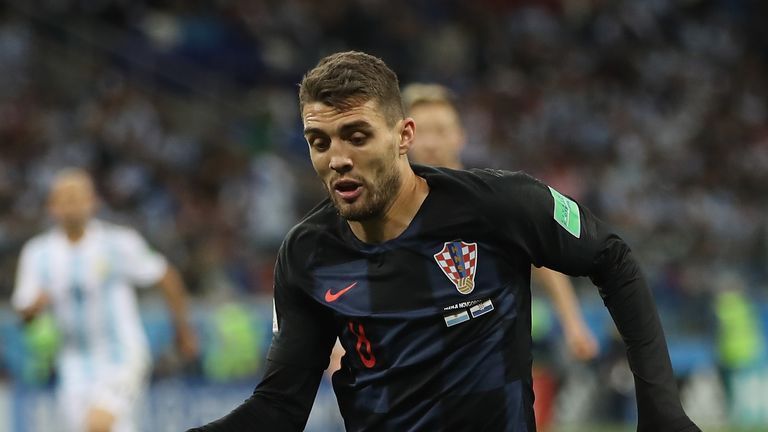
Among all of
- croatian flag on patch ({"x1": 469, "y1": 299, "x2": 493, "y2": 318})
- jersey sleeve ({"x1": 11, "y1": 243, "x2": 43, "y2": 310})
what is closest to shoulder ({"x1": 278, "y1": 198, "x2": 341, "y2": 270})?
croatian flag on patch ({"x1": 469, "y1": 299, "x2": 493, "y2": 318})

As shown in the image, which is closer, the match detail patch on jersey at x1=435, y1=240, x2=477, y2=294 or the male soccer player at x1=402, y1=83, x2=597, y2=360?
the match detail patch on jersey at x1=435, y1=240, x2=477, y2=294

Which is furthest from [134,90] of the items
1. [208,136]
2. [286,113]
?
[286,113]

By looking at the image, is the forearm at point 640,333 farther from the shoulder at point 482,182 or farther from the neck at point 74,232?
the neck at point 74,232

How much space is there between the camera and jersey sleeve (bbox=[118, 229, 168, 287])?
28.2ft

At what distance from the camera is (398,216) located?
12.5 ft

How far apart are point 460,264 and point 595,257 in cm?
38

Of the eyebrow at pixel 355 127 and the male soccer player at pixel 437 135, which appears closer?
the eyebrow at pixel 355 127

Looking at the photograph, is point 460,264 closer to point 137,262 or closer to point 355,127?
point 355,127

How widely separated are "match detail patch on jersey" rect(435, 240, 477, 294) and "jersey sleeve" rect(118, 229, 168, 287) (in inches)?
202

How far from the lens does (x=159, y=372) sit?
11461mm

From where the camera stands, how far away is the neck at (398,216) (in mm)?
3799

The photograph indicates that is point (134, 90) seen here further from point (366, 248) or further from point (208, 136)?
point (366, 248)

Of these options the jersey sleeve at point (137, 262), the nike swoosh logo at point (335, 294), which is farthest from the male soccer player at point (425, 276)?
the jersey sleeve at point (137, 262)

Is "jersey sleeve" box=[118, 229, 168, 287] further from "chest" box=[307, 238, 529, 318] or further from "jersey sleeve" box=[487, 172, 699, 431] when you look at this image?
"jersey sleeve" box=[487, 172, 699, 431]
